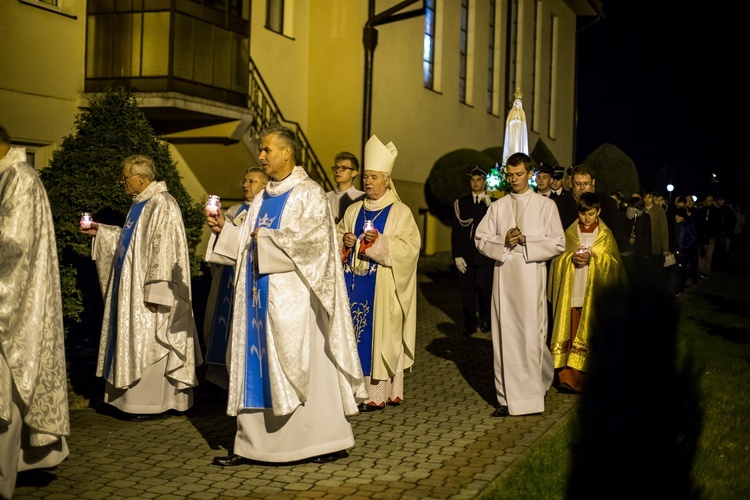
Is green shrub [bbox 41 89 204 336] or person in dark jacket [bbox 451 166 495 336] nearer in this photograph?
green shrub [bbox 41 89 204 336]

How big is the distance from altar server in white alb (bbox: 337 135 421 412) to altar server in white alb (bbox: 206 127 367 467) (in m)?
1.85

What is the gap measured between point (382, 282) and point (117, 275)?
228 cm

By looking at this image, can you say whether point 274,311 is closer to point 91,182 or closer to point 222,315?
point 222,315

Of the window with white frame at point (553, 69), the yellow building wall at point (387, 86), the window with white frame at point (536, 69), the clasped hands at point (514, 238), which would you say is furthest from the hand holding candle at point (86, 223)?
the window with white frame at point (553, 69)

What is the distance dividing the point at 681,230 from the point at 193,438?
52.5 feet

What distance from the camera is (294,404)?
20.8 ft

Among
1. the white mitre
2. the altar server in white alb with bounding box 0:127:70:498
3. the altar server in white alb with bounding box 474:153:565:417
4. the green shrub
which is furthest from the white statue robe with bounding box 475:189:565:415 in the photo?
the green shrub

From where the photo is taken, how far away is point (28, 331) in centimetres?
578

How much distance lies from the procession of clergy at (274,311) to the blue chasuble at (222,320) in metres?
0.02

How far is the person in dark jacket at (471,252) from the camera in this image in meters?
13.1

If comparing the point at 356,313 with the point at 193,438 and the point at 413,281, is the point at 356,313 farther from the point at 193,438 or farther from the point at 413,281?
the point at 193,438

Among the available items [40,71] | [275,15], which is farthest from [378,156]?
[275,15]

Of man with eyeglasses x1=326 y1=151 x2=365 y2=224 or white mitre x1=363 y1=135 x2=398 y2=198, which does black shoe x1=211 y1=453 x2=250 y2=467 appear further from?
man with eyeglasses x1=326 y1=151 x2=365 y2=224

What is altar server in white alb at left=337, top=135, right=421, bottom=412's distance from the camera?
866 cm
